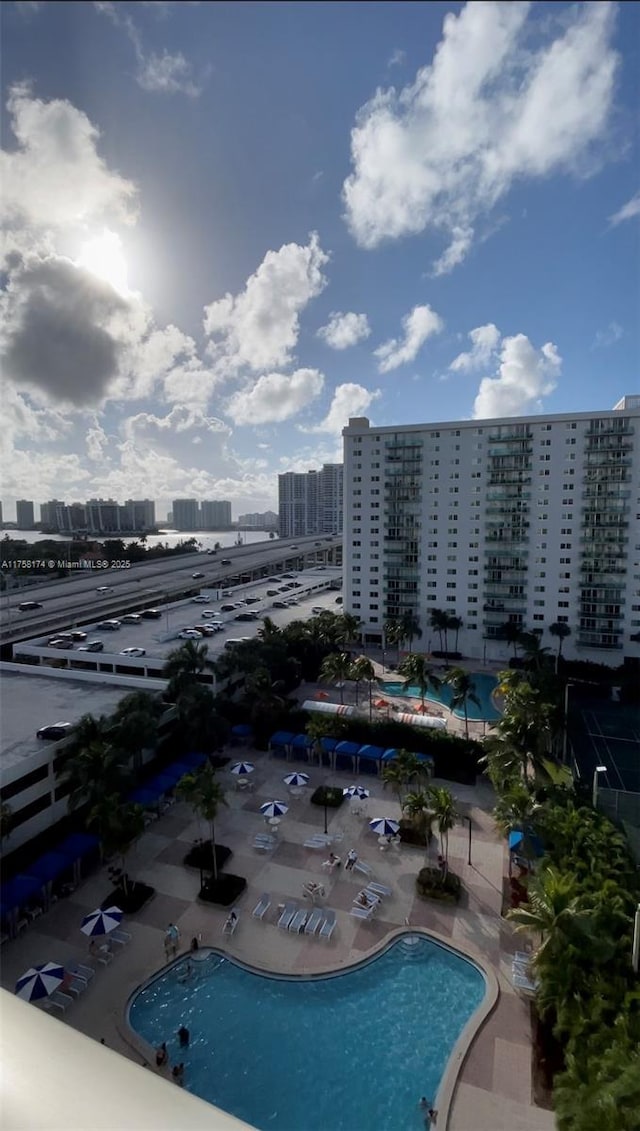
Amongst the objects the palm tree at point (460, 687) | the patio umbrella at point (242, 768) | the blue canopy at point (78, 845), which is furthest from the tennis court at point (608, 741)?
the blue canopy at point (78, 845)

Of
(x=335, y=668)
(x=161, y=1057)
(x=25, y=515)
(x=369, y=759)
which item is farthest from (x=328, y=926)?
(x=25, y=515)

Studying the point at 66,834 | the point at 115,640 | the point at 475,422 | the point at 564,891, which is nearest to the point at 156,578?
the point at 115,640

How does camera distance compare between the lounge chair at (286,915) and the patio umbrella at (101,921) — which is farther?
the lounge chair at (286,915)

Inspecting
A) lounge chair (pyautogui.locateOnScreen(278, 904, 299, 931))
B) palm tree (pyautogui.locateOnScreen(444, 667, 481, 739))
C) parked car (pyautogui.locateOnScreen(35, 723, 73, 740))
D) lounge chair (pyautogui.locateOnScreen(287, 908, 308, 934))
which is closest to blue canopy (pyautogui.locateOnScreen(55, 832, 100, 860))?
parked car (pyautogui.locateOnScreen(35, 723, 73, 740))

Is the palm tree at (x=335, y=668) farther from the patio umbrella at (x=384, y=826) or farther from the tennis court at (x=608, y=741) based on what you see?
the tennis court at (x=608, y=741)

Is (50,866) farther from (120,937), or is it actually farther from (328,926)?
(328,926)

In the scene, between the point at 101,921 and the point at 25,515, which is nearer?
the point at 101,921
